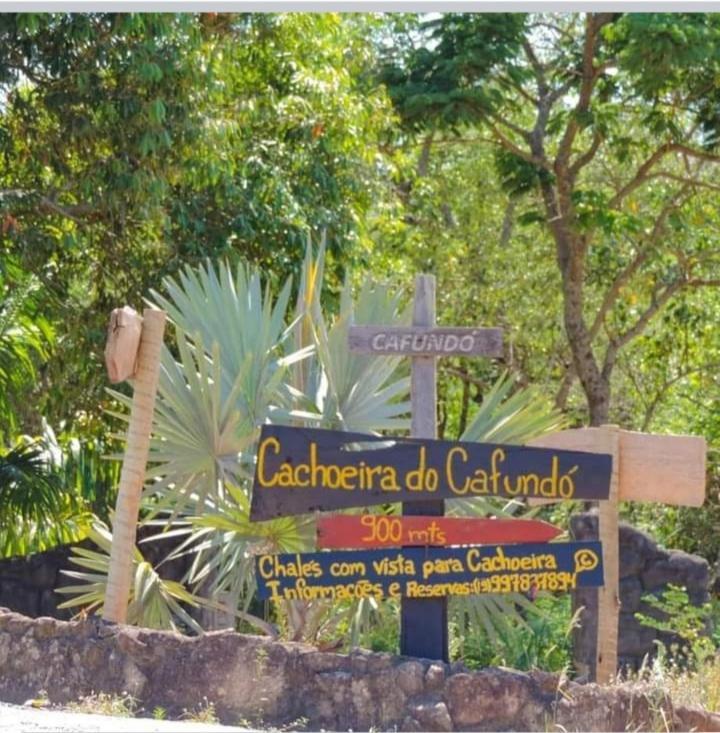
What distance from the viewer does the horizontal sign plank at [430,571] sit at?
287 inches

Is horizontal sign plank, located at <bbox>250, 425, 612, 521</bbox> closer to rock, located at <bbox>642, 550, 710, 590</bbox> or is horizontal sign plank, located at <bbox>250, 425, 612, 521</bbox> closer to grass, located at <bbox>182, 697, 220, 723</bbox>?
grass, located at <bbox>182, 697, 220, 723</bbox>

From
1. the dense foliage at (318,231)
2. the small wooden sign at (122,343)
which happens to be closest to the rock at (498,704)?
the dense foliage at (318,231)

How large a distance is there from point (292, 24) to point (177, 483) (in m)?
6.43

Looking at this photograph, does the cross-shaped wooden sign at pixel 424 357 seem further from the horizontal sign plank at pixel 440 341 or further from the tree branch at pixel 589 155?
the tree branch at pixel 589 155

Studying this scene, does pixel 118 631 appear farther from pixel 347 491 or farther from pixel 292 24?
pixel 292 24

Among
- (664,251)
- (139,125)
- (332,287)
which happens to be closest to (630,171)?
(664,251)

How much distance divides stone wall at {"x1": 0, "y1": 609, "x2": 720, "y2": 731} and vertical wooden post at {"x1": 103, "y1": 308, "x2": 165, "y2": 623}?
426 millimetres

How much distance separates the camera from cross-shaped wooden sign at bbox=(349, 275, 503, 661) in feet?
24.5

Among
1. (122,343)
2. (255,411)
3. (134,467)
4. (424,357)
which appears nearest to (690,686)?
(424,357)

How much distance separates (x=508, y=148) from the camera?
18047 millimetres

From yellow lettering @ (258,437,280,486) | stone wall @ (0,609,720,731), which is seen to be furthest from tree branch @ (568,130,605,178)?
stone wall @ (0,609,720,731)

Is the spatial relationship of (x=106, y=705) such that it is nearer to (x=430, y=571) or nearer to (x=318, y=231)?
(x=430, y=571)

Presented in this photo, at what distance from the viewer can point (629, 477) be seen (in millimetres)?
7867

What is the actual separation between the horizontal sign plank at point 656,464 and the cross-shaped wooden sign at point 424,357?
2.12ft
